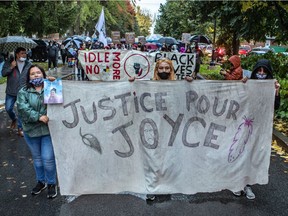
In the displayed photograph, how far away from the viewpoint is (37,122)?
3.96 metres

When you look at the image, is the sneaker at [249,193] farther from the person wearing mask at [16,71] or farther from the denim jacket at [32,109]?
the person wearing mask at [16,71]

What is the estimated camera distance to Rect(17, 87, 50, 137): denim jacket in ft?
12.9

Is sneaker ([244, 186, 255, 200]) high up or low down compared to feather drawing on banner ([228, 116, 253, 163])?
down

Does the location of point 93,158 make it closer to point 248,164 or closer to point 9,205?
point 9,205

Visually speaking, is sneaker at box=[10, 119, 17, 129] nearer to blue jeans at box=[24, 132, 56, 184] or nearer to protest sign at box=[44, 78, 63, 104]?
blue jeans at box=[24, 132, 56, 184]

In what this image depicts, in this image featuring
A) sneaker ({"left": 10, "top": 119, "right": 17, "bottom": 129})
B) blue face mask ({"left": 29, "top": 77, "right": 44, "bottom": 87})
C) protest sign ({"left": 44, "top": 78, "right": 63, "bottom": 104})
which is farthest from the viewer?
sneaker ({"left": 10, "top": 119, "right": 17, "bottom": 129})

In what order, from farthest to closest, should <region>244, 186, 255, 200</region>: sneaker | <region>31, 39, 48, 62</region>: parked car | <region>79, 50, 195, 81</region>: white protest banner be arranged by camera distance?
<region>31, 39, 48, 62</region>: parked car → <region>79, 50, 195, 81</region>: white protest banner → <region>244, 186, 255, 200</region>: sneaker

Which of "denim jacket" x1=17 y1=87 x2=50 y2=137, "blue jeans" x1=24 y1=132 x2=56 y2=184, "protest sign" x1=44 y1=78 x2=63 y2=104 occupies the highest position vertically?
"protest sign" x1=44 y1=78 x2=63 y2=104

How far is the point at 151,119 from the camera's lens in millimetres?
3939

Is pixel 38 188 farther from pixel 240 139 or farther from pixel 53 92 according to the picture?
pixel 240 139

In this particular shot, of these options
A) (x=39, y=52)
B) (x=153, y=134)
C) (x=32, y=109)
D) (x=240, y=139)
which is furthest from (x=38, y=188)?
(x=39, y=52)

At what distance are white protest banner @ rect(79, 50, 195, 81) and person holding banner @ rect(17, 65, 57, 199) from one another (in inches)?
212

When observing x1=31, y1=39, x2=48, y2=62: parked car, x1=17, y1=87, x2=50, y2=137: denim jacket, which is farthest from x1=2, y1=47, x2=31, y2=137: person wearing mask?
x1=31, y1=39, x2=48, y2=62: parked car

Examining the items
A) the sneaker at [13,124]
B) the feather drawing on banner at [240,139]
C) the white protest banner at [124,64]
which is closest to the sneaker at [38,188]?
the feather drawing on banner at [240,139]
